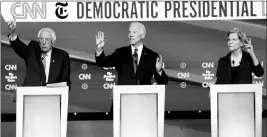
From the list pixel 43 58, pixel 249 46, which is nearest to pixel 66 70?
pixel 43 58

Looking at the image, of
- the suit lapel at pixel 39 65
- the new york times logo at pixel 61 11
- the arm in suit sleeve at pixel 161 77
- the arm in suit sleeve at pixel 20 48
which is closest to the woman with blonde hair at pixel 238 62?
the arm in suit sleeve at pixel 161 77

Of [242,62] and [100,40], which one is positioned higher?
[100,40]

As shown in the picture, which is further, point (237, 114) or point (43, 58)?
point (43, 58)

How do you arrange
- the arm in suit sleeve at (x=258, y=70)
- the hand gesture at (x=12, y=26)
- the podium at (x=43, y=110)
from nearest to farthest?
1. the podium at (x=43, y=110)
2. the hand gesture at (x=12, y=26)
3. the arm in suit sleeve at (x=258, y=70)

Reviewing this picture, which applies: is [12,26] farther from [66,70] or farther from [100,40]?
[100,40]

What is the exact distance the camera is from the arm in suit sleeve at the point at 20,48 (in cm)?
383

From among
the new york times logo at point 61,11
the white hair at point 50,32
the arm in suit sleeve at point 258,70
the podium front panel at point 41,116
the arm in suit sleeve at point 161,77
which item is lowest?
the podium front panel at point 41,116

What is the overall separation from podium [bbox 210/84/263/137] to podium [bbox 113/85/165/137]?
518 millimetres

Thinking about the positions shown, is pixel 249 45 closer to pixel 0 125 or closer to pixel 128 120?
pixel 128 120

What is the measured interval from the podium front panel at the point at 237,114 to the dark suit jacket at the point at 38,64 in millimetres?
1501

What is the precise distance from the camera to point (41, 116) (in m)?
3.46

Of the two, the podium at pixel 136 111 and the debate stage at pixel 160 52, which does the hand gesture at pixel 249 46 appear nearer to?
the debate stage at pixel 160 52

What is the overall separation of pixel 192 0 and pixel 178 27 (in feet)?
1.01

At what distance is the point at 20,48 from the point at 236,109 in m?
2.15
